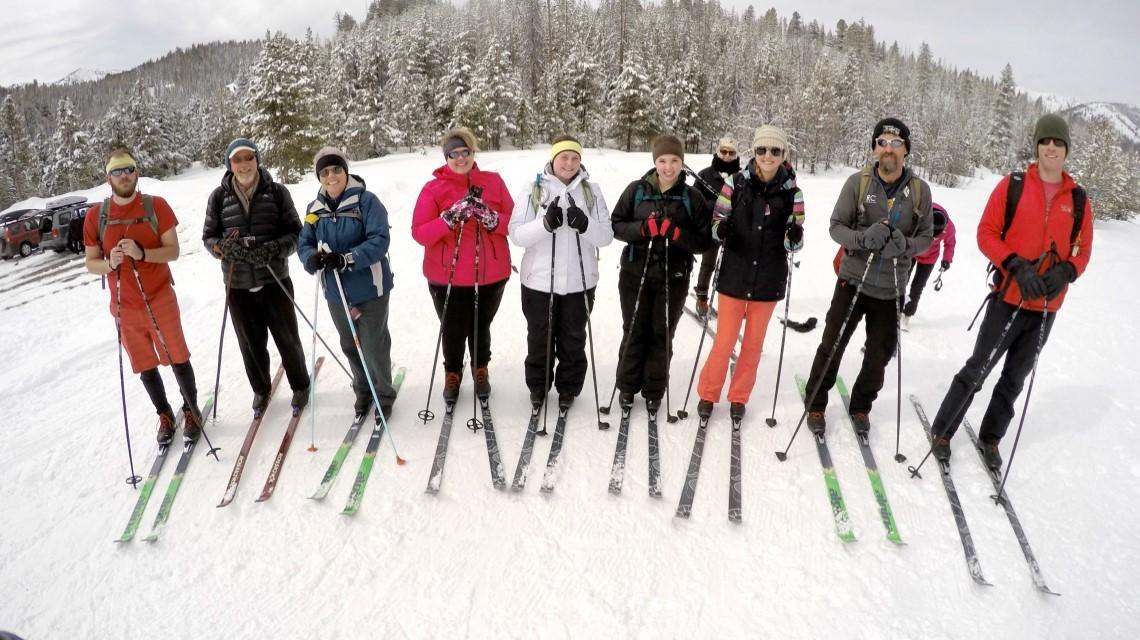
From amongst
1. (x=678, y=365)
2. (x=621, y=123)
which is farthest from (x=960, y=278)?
(x=621, y=123)

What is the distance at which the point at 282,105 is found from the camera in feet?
89.5

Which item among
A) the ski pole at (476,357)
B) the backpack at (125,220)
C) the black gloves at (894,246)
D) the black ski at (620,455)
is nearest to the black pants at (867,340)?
the black gloves at (894,246)

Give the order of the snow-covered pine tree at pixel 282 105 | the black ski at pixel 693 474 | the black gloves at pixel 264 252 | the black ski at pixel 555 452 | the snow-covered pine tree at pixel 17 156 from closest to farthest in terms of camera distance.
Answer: the black ski at pixel 693 474 → the black ski at pixel 555 452 → the black gloves at pixel 264 252 → the snow-covered pine tree at pixel 282 105 → the snow-covered pine tree at pixel 17 156

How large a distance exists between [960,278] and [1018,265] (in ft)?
23.3

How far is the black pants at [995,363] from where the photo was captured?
157 inches

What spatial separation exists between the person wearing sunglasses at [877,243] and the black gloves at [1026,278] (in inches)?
21.1

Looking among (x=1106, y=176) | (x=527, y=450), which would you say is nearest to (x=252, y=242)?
(x=527, y=450)

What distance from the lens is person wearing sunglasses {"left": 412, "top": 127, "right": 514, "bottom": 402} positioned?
14.0ft

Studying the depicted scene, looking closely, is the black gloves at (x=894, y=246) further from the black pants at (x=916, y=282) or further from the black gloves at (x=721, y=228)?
the black pants at (x=916, y=282)

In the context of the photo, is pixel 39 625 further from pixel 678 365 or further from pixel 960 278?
pixel 960 278

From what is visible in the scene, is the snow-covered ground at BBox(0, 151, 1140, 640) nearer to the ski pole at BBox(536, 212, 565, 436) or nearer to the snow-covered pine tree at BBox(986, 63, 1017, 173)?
the ski pole at BBox(536, 212, 565, 436)

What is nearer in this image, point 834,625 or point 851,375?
point 834,625

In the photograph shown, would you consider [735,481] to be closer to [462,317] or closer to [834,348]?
[834,348]

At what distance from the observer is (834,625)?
2.99 metres
